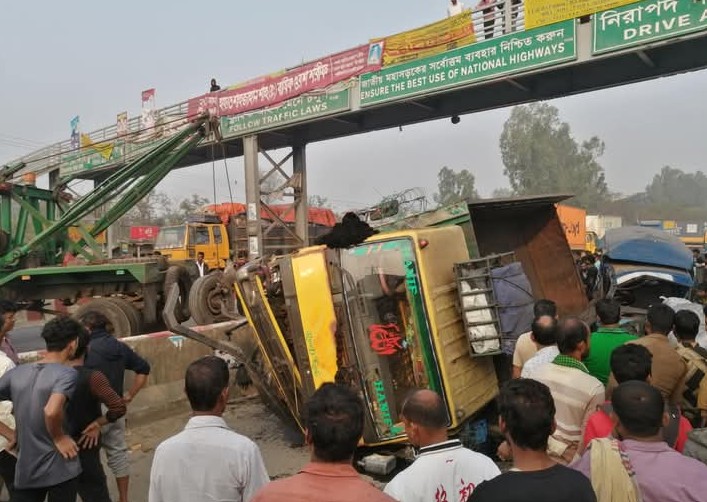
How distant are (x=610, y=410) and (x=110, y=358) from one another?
3074 mm

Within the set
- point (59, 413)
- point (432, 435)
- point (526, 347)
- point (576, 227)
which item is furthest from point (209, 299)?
point (576, 227)

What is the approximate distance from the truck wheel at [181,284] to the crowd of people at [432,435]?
5877mm

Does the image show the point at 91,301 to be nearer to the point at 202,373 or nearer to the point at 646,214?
the point at 202,373

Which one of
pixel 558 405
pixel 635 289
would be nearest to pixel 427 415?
pixel 558 405

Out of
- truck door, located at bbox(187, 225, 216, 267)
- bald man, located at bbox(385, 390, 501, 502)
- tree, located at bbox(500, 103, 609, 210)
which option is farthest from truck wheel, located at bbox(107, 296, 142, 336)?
tree, located at bbox(500, 103, 609, 210)

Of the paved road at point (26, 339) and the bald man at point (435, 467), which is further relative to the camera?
the paved road at point (26, 339)

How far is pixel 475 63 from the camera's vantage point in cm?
1013

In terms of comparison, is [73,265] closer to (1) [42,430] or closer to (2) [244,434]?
(2) [244,434]

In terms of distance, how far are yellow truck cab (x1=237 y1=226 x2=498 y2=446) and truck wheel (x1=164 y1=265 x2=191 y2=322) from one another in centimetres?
549

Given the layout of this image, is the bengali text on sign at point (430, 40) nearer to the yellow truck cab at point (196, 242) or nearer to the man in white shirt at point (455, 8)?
the man in white shirt at point (455, 8)

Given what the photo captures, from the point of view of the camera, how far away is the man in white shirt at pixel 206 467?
76.2 inches

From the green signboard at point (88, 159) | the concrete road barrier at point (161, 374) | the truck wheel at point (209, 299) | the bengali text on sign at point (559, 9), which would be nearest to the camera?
the concrete road barrier at point (161, 374)

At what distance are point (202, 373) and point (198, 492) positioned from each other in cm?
43

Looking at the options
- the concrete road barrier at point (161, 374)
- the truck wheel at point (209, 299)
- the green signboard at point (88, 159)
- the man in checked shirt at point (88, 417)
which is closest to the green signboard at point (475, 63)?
the truck wheel at point (209, 299)
